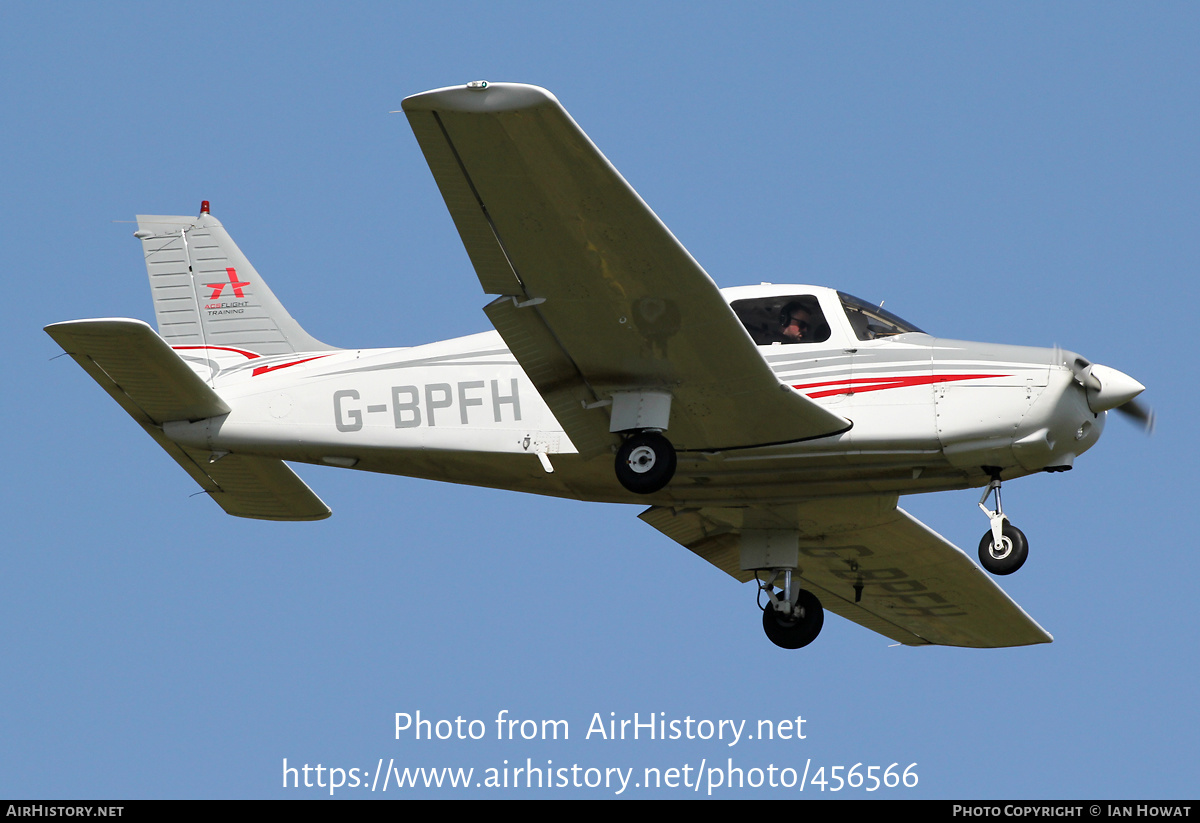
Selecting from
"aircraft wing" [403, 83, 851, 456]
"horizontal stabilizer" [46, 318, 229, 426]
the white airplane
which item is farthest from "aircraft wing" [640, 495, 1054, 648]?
"horizontal stabilizer" [46, 318, 229, 426]

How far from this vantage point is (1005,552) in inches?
527

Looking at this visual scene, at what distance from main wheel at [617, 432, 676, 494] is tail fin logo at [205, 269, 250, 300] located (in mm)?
5331

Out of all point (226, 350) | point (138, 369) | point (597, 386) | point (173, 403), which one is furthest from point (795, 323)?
point (138, 369)

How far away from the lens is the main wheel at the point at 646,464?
13.4 meters

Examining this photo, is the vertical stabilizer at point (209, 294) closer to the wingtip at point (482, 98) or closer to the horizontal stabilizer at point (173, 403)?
the horizontal stabilizer at point (173, 403)

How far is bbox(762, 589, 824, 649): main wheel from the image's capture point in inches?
632

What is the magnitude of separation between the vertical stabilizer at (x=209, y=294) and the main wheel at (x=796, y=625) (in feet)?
18.4

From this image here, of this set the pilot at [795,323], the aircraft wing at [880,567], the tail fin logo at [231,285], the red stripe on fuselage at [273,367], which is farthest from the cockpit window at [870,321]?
the tail fin logo at [231,285]

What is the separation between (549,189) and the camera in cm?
1176

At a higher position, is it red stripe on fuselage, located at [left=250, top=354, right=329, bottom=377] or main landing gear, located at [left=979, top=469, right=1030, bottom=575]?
red stripe on fuselage, located at [left=250, top=354, right=329, bottom=377]

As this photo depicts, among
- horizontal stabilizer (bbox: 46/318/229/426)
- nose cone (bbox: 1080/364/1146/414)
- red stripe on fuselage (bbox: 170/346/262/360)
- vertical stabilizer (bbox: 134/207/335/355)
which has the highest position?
vertical stabilizer (bbox: 134/207/335/355)

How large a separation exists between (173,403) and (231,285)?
1.85 m

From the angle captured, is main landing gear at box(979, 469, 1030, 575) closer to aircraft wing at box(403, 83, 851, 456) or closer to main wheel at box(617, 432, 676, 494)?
aircraft wing at box(403, 83, 851, 456)

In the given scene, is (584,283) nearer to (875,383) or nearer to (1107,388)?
(875,383)
